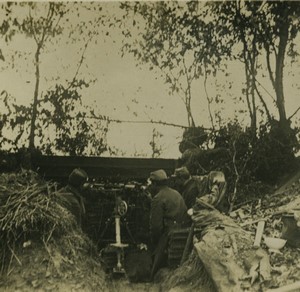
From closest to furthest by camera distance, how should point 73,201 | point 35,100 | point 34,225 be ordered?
point 34,225 → point 73,201 → point 35,100

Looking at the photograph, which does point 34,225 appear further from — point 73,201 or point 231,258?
point 231,258

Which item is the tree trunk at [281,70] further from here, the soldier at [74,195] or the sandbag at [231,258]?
the soldier at [74,195]

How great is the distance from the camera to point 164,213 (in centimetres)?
743

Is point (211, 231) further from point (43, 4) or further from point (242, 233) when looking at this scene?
point (43, 4)

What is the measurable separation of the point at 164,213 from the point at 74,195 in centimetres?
150

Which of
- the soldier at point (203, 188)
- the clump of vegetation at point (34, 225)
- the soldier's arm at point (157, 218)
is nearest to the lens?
the clump of vegetation at point (34, 225)

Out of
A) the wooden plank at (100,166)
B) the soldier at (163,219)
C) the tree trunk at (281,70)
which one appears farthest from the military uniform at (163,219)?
the tree trunk at (281,70)

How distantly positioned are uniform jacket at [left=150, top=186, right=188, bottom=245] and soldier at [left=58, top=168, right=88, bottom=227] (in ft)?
3.84

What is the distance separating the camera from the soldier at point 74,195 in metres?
6.79

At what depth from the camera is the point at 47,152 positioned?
9.48 m

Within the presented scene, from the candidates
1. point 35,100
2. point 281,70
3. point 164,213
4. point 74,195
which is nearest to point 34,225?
point 74,195

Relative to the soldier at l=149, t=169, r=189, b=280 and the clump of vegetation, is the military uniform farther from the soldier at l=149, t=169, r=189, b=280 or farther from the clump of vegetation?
the clump of vegetation

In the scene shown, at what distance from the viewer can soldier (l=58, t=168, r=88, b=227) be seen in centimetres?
679

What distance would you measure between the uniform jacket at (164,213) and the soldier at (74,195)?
3.84 feet
